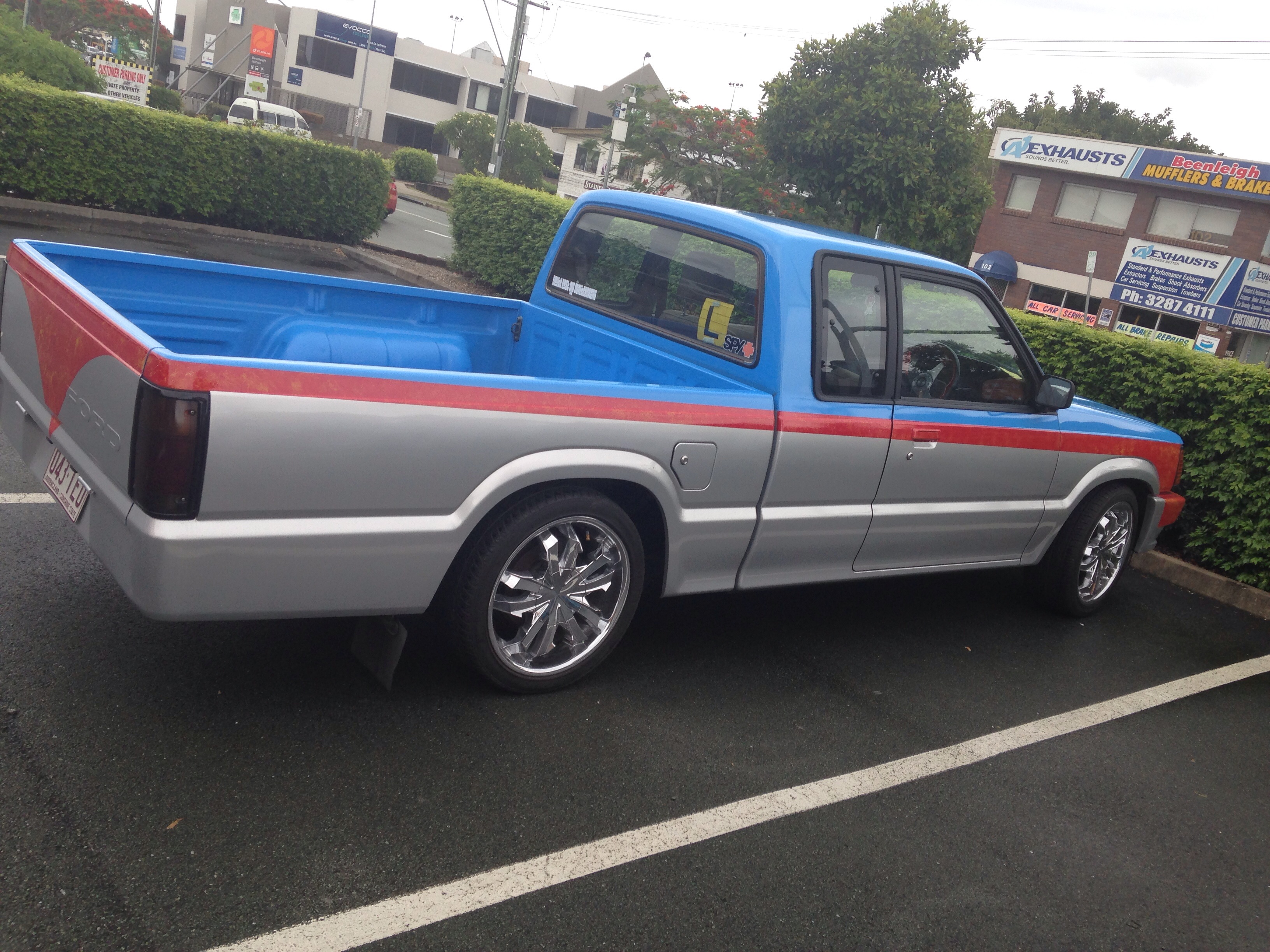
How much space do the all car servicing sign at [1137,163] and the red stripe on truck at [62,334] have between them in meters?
34.6

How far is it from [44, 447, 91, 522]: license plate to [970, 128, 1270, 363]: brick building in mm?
29510

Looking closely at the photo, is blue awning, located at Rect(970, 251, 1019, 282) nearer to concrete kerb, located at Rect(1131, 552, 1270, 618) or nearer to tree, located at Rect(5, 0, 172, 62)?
concrete kerb, located at Rect(1131, 552, 1270, 618)

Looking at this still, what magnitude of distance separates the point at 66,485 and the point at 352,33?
64.1 m

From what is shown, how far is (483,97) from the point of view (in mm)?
67500

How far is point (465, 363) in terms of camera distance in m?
4.84

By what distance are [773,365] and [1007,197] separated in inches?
1438

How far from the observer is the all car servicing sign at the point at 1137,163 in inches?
1218

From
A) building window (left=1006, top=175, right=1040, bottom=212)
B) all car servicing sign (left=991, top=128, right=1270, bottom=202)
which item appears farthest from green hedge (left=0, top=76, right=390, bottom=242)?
building window (left=1006, top=175, right=1040, bottom=212)

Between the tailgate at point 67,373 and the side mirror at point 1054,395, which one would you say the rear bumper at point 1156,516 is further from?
the tailgate at point 67,373

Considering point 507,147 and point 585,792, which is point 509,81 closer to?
point 585,792

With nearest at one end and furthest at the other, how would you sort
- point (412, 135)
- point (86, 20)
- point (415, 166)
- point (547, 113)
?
point (415, 166), point (86, 20), point (412, 135), point (547, 113)

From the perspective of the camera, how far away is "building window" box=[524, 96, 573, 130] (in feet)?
228

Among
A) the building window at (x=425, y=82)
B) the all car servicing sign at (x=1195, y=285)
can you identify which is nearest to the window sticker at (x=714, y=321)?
the all car servicing sign at (x=1195, y=285)

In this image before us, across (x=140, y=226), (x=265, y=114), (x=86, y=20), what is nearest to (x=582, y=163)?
(x=265, y=114)
